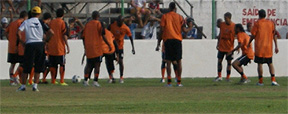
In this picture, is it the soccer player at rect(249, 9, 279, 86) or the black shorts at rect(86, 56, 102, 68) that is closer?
the soccer player at rect(249, 9, 279, 86)

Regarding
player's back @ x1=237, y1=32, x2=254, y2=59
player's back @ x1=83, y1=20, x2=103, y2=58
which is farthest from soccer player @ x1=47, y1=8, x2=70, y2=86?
player's back @ x1=237, y1=32, x2=254, y2=59

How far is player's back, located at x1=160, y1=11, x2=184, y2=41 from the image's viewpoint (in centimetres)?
1850

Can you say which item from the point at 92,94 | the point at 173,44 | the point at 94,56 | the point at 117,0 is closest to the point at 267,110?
the point at 92,94

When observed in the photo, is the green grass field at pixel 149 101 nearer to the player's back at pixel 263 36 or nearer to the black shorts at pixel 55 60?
the player's back at pixel 263 36

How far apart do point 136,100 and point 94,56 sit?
18.1ft

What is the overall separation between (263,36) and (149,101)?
6.23m

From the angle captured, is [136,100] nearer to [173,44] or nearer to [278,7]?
[173,44]

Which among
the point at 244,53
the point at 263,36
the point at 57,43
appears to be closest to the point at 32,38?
the point at 57,43

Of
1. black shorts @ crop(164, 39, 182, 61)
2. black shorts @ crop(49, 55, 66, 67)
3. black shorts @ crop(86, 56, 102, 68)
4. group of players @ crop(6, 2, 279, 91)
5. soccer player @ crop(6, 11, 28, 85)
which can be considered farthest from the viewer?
black shorts @ crop(49, 55, 66, 67)

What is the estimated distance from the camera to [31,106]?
1247 centimetres

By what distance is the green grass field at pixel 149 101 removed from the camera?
11.8 metres

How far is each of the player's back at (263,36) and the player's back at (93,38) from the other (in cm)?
361

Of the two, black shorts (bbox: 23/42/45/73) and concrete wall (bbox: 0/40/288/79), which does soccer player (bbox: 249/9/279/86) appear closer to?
black shorts (bbox: 23/42/45/73)

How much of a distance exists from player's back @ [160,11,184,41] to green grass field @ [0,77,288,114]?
53.0 inches
